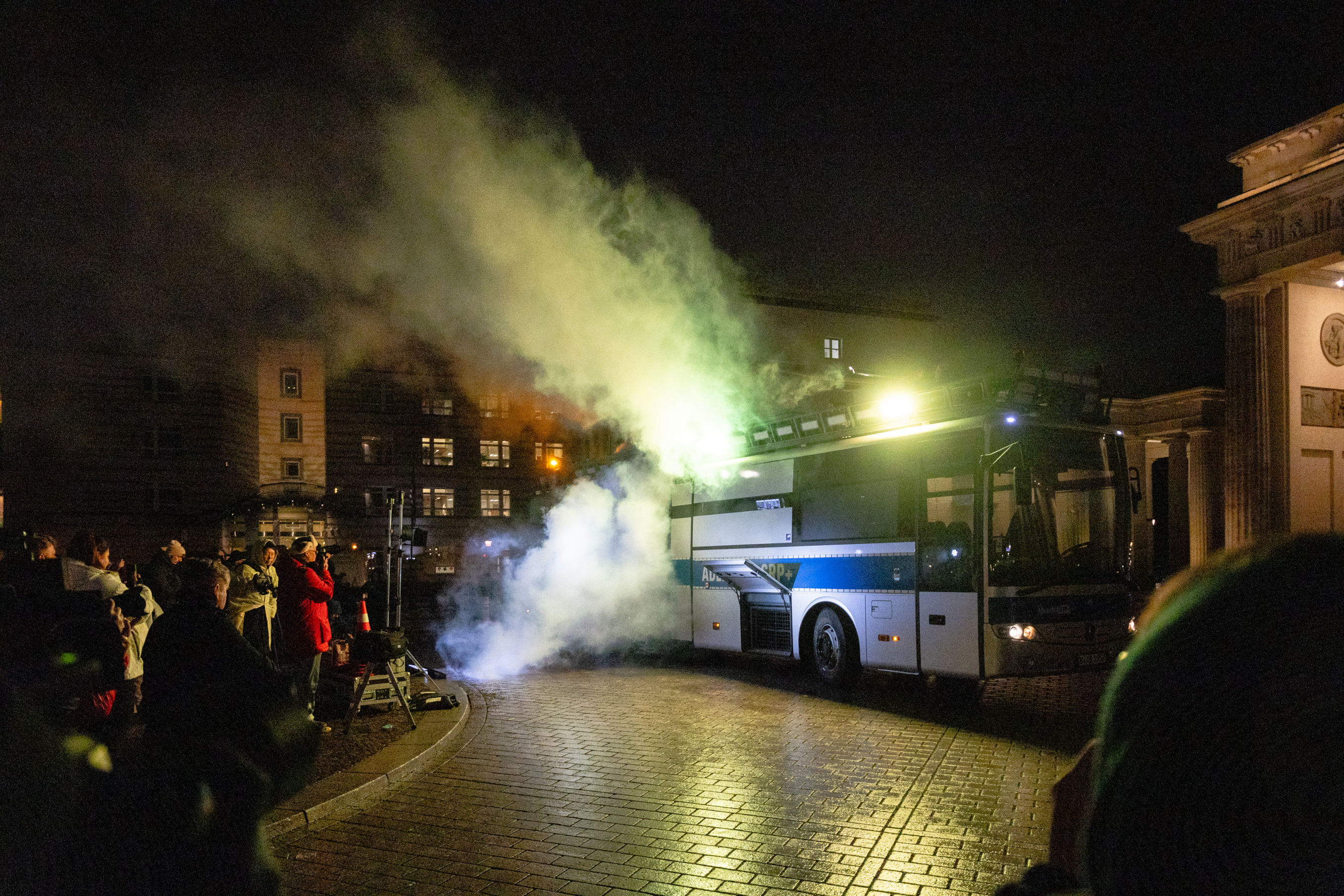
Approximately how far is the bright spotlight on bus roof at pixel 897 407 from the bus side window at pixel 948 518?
674mm

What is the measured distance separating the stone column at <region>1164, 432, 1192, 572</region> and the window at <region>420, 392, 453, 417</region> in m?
37.4

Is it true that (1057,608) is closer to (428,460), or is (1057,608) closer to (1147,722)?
(1147,722)

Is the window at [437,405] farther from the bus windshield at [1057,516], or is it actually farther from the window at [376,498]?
the bus windshield at [1057,516]

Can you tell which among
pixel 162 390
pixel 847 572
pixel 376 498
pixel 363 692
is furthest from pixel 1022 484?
pixel 376 498

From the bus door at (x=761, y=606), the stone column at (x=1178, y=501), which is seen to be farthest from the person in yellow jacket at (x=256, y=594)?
the stone column at (x=1178, y=501)

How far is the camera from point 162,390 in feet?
133

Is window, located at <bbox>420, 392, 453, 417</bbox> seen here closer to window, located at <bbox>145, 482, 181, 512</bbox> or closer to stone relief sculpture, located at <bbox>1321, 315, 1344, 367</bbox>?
window, located at <bbox>145, 482, 181, 512</bbox>

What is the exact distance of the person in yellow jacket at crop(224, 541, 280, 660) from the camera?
9023 millimetres

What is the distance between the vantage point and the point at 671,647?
16.0 metres

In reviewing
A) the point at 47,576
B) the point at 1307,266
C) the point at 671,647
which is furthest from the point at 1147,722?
the point at 1307,266

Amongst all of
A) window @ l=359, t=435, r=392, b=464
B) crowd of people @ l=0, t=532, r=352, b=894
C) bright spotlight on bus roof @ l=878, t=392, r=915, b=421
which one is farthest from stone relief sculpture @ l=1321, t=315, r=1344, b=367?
window @ l=359, t=435, r=392, b=464

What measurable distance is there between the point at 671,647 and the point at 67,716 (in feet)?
43.6

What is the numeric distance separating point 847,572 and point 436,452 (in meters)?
41.9

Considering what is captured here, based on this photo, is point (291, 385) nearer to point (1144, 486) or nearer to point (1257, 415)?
point (1144, 486)
